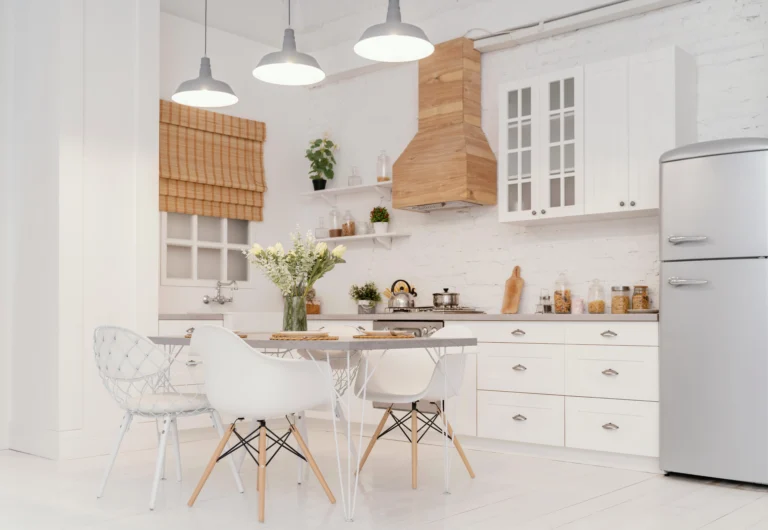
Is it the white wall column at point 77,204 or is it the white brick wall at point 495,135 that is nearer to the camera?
the white brick wall at point 495,135

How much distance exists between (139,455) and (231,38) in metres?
3.46

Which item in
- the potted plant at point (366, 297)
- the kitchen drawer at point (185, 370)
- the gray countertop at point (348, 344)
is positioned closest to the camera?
the gray countertop at point (348, 344)

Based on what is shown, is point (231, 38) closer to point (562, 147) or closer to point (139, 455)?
point (562, 147)

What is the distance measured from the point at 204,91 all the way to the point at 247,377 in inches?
71.9

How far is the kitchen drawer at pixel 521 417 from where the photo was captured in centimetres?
464

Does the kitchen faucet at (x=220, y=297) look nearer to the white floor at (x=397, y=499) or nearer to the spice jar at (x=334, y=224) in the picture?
the spice jar at (x=334, y=224)

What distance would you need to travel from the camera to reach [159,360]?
12.0 ft

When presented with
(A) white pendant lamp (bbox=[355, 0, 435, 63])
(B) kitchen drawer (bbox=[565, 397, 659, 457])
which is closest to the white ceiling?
(A) white pendant lamp (bbox=[355, 0, 435, 63])

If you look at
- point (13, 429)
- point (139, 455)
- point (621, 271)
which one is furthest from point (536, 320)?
point (13, 429)

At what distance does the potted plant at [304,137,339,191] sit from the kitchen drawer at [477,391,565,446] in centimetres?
251

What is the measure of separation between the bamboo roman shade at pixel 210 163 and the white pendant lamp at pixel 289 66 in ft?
Answer: 7.32

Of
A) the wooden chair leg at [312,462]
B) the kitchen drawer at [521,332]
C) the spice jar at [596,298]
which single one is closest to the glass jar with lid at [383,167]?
the kitchen drawer at [521,332]

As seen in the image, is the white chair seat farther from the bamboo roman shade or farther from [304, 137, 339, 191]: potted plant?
[304, 137, 339, 191]: potted plant

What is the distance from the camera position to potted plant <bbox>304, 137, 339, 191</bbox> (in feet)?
21.8
